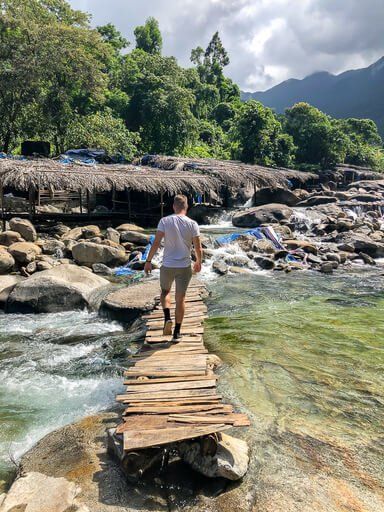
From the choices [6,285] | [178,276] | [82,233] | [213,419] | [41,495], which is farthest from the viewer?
[82,233]

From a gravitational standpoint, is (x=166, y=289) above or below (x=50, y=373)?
above

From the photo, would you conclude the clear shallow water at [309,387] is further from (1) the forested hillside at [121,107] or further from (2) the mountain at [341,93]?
(2) the mountain at [341,93]

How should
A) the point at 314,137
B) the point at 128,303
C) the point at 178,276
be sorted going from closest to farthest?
the point at 178,276 → the point at 128,303 → the point at 314,137

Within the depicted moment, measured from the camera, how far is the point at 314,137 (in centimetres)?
3422

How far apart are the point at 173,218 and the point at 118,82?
2930cm

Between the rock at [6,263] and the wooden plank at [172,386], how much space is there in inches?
291

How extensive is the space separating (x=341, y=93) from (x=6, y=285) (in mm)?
133574

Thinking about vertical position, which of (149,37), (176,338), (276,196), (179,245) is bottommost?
(176,338)

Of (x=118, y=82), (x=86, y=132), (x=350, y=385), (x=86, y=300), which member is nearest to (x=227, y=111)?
(x=118, y=82)

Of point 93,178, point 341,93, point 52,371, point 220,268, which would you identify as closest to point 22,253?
point 220,268

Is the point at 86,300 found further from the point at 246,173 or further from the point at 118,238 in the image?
the point at 246,173

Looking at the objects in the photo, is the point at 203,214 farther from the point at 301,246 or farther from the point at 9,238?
the point at 9,238

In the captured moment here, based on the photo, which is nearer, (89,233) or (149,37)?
(89,233)

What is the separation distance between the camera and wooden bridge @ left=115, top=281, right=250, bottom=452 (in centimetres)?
339
